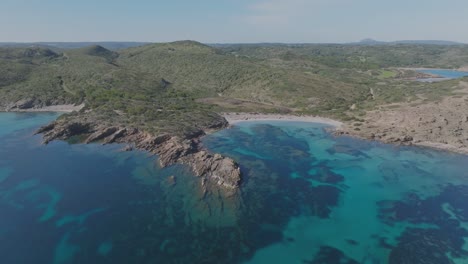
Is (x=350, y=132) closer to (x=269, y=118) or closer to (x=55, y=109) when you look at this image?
(x=269, y=118)

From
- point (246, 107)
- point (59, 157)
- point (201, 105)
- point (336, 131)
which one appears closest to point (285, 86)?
point (246, 107)

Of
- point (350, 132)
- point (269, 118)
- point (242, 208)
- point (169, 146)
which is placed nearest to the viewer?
point (242, 208)

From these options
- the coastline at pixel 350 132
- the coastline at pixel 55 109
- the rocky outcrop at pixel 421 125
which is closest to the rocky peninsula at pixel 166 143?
the coastline at pixel 350 132

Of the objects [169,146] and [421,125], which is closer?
[169,146]

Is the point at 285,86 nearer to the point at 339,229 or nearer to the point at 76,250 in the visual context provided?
the point at 339,229

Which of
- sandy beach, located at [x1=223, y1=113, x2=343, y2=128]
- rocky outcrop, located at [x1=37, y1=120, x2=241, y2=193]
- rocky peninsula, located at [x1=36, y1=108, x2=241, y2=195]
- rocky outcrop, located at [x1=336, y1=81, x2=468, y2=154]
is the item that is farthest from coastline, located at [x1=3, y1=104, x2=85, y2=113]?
rocky outcrop, located at [x1=336, y1=81, x2=468, y2=154]

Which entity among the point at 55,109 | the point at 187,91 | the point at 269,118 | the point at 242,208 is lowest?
the point at 242,208

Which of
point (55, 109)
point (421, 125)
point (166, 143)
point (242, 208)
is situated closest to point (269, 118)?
point (166, 143)

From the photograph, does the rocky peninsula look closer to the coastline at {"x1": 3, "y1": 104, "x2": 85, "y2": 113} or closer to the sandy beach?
the sandy beach
